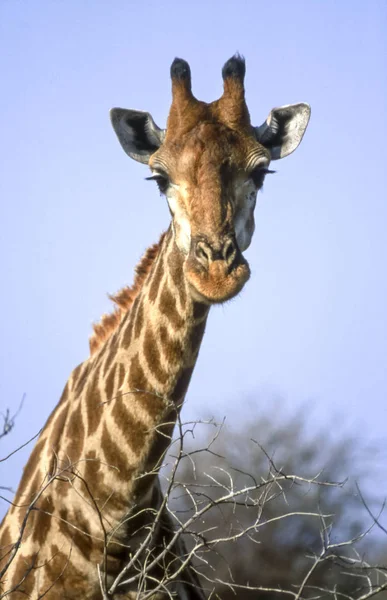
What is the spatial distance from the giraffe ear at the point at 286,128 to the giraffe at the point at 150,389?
0.42 meters

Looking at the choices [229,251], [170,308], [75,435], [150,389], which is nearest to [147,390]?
[150,389]

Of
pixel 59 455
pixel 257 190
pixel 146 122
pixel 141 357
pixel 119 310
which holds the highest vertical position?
pixel 146 122

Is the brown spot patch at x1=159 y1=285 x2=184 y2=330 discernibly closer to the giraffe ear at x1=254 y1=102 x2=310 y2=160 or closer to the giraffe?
the giraffe

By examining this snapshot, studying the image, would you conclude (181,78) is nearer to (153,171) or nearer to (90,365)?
(153,171)

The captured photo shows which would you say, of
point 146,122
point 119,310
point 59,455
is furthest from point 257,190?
point 59,455

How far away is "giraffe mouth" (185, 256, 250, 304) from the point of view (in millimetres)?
4891

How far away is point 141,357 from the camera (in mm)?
5508

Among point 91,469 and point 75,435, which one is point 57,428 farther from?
point 91,469

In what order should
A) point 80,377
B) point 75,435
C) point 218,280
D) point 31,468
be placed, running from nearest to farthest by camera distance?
point 218,280, point 75,435, point 31,468, point 80,377

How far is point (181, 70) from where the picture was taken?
6004mm

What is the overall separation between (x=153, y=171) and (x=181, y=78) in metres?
0.68

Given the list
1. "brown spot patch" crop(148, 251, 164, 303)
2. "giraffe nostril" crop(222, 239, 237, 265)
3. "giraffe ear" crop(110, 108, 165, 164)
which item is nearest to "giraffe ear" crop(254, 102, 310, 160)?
"giraffe ear" crop(110, 108, 165, 164)

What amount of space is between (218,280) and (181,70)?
1717 mm

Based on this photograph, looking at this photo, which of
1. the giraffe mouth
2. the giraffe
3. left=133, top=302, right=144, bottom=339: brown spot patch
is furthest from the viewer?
left=133, top=302, right=144, bottom=339: brown spot patch
